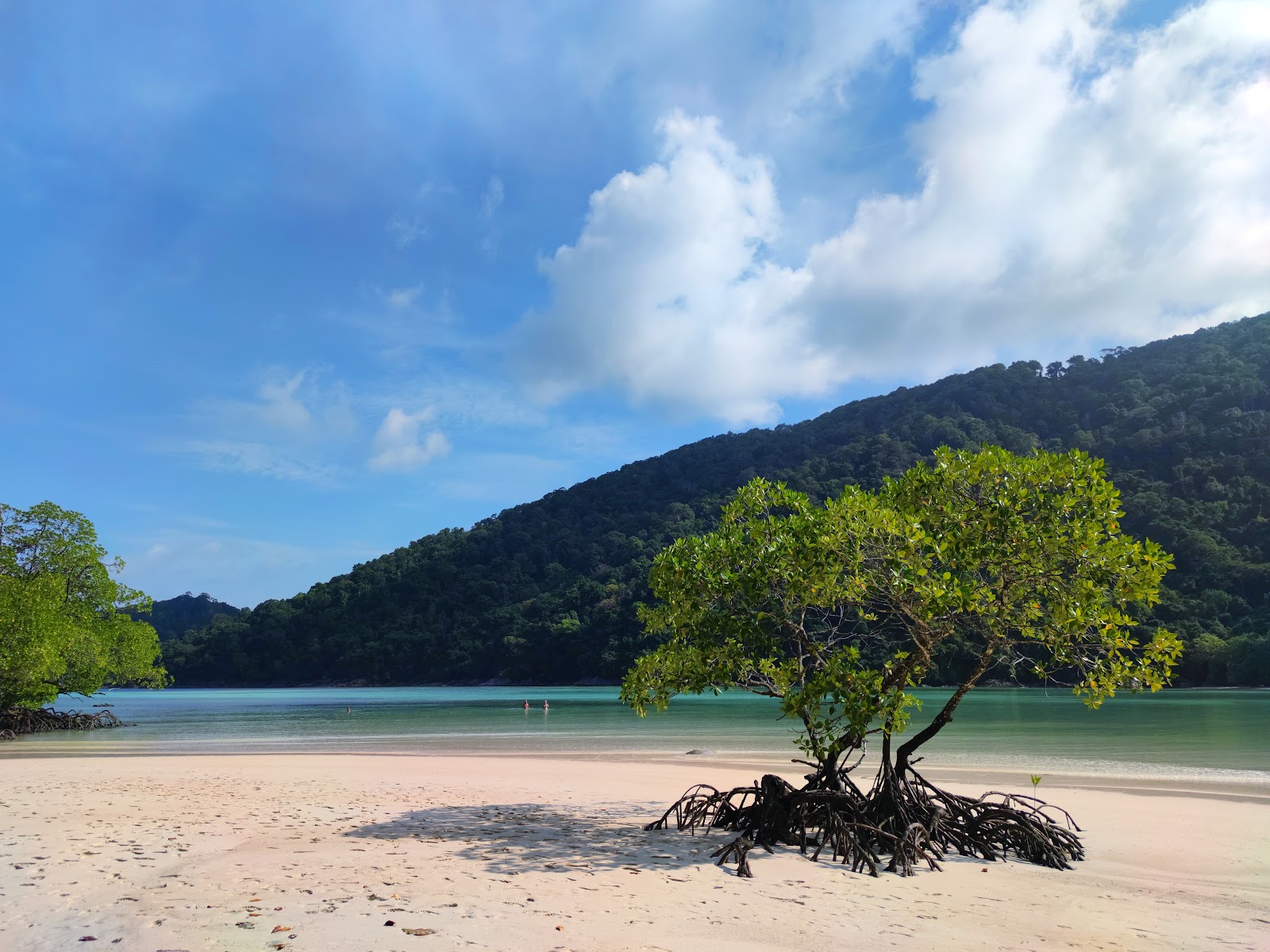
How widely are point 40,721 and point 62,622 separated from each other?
6889 mm

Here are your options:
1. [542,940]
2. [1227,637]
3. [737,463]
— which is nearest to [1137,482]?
[1227,637]

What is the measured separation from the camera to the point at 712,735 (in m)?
32.0

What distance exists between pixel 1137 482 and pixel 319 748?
77459 millimetres

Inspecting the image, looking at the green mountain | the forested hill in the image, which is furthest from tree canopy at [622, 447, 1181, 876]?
the green mountain

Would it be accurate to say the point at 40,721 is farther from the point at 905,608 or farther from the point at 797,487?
the point at 797,487

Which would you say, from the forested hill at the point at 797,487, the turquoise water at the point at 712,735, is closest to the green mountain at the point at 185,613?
the forested hill at the point at 797,487

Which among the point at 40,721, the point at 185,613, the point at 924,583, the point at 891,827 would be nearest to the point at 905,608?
the point at 924,583

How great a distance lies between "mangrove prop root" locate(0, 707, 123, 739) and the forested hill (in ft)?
168

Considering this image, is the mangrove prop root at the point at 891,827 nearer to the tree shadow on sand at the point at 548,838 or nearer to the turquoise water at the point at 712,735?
the tree shadow on sand at the point at 548,838

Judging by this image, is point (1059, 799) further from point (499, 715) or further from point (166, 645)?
point (166, 645)

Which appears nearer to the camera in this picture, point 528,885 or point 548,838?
point 528,885

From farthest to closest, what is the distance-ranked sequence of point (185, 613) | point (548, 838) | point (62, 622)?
point (185, 613) < point (62, 622) < point (548, 838)

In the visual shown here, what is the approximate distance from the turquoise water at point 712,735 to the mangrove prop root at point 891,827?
40.7 feet

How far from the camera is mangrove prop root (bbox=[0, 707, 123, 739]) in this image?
3003 cm
